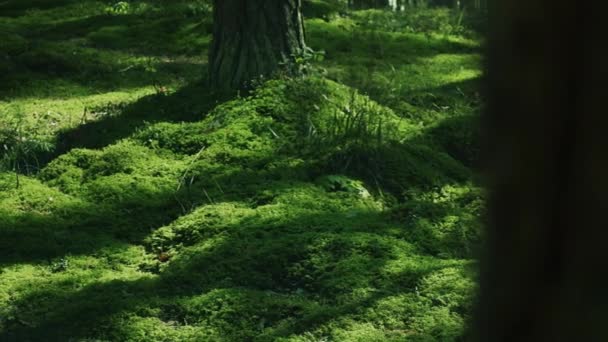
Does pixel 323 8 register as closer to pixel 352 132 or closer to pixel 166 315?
pixel 352 132

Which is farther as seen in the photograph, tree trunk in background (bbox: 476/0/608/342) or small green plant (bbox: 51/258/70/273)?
small green plant (bbox: 51/258/70/273)

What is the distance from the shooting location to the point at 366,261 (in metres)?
5.30

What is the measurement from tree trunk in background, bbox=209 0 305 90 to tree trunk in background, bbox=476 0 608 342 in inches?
226

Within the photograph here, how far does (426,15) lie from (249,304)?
29.7ft

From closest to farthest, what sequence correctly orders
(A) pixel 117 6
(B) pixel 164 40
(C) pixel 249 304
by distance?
(C) pixel 249 304 < (B) pixel 164 40 < (A) pixel 117 6

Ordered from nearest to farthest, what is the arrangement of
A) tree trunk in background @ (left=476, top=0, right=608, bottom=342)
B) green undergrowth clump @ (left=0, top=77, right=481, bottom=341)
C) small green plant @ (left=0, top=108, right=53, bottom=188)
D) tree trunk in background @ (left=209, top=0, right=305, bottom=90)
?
tree trunk in background @ (left=476, top=0, right=608, bottom=342)
green undergrowth clump @ (left=0, top=77, right=481, bottom=341)
small green plant @ (left=0, top=108, right=53, bottom=188)
tree trunk in background @ (left=209, top=0, right=305, bottom=90)

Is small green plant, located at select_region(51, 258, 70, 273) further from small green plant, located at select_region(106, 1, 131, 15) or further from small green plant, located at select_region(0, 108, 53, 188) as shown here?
small green plant, located at select_region(106, 1, 131, 15)

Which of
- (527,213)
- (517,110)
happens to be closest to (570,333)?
(527,213)

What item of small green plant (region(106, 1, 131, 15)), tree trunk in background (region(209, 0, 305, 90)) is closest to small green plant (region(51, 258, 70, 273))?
tree trunk in background (region(209, 0, 305, 90))

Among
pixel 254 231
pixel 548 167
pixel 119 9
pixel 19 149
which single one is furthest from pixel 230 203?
pixel 119 9

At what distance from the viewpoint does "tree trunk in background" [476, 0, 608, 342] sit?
150 cm

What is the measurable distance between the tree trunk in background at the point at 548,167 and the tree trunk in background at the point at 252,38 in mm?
5738

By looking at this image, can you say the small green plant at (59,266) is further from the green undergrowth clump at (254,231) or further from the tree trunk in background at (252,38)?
the tree trunk in background at (252,38)

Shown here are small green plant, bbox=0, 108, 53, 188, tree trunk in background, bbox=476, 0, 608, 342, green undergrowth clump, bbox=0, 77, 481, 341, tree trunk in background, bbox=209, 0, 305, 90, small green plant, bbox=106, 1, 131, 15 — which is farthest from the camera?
small green plant, bbox=106, 1, 131, 15
